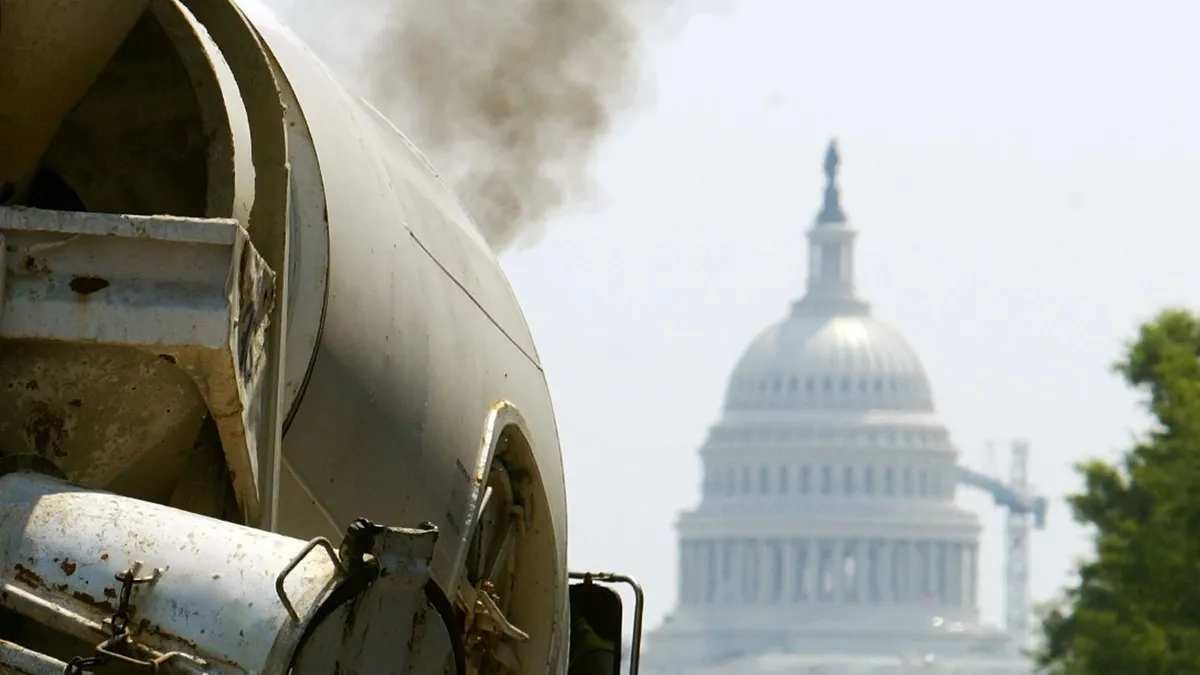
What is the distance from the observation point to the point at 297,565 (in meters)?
4.66

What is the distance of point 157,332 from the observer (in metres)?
4.73

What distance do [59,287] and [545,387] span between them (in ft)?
8.60

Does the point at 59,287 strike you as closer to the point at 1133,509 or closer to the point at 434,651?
the point at 434,651

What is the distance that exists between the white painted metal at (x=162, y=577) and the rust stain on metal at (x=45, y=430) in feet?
0.48

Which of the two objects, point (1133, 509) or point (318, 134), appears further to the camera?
point (1133, 509)

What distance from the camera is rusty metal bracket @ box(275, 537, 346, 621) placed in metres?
4.57

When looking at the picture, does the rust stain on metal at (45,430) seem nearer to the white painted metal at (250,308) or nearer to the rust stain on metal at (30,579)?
the white painted metal at (250,308)

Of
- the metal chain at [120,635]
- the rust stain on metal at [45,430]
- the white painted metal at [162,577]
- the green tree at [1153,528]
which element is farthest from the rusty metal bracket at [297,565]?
the green tree at [1153,528]

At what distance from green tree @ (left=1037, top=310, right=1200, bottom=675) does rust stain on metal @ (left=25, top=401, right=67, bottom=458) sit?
29.9 meters

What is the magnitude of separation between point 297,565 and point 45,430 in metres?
0.48

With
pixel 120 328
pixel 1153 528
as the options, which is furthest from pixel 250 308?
pixel 1153 528

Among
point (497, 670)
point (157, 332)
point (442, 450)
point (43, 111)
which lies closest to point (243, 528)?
point (157, 332)

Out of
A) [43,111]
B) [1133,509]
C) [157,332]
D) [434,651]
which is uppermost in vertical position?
[1133,509]

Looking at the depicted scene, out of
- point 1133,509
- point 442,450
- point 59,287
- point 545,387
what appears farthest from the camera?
point 1133,509
